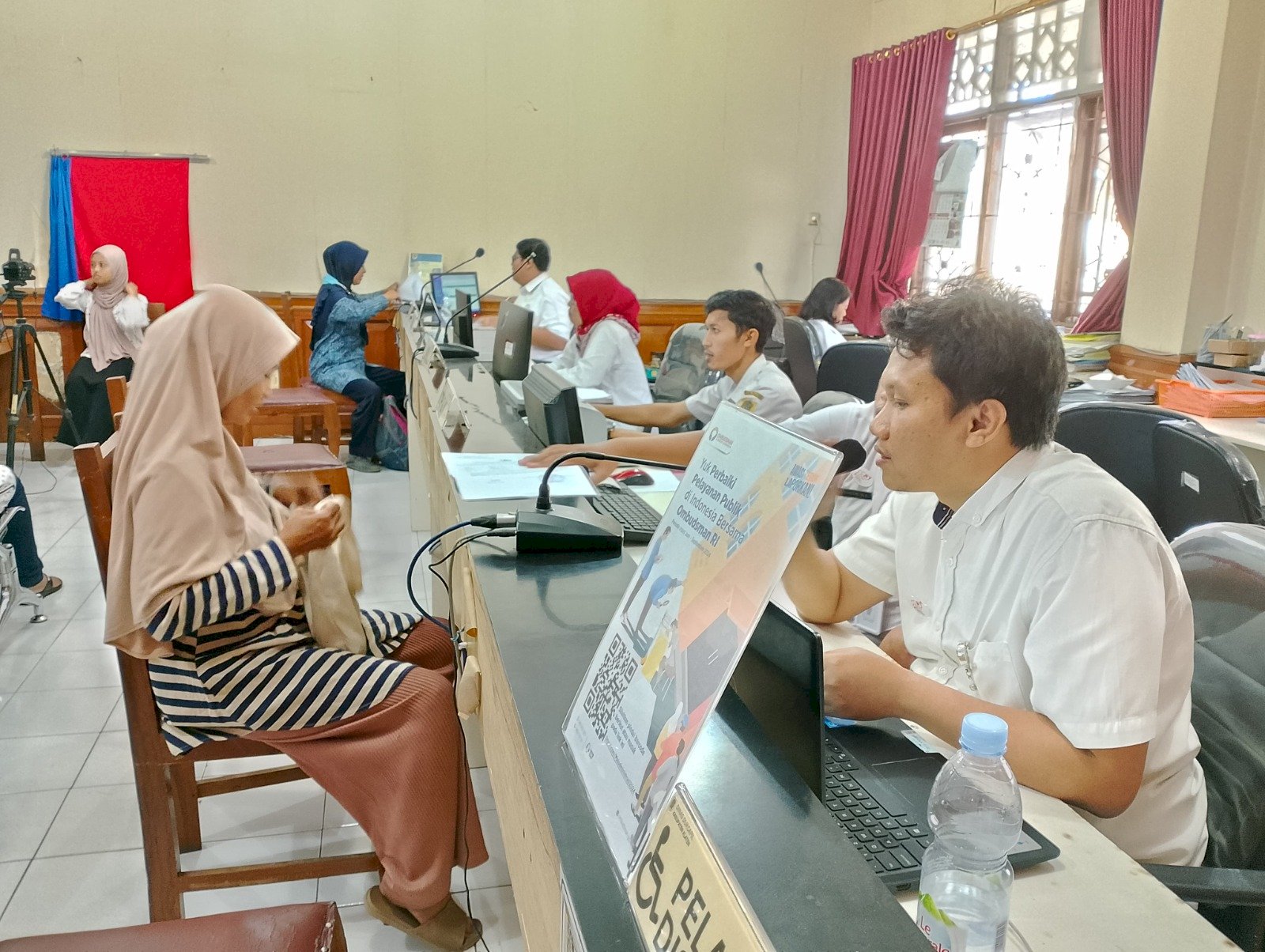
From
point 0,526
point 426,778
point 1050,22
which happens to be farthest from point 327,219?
point 426,778

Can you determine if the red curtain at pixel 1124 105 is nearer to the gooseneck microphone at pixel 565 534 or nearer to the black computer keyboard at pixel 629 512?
the black computer keyboard at pixel 629 512

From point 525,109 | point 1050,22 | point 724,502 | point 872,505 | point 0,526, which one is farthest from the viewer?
point 525,109

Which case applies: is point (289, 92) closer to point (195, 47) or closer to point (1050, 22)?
point (195, 47)

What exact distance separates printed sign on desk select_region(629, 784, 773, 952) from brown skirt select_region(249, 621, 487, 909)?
1032 millimetres

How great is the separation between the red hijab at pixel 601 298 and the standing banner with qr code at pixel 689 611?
358 centimetres

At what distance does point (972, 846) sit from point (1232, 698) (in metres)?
0.61

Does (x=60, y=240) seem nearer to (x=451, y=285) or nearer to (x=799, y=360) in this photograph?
(x=451, y=285)

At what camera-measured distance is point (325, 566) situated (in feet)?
5.68

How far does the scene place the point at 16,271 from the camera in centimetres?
495

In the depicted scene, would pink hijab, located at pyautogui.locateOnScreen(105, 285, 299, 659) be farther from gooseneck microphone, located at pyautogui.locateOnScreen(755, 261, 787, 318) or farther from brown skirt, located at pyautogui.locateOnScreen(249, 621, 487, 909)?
gooseneck microphone, located at pyautogui.locateOnScreen(755, 261, 787, 318)

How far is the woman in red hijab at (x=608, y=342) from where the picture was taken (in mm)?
4055

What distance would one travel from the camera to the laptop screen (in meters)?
0.71

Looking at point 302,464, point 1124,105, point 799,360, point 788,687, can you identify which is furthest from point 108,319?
point 788,687

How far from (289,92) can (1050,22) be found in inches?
169
